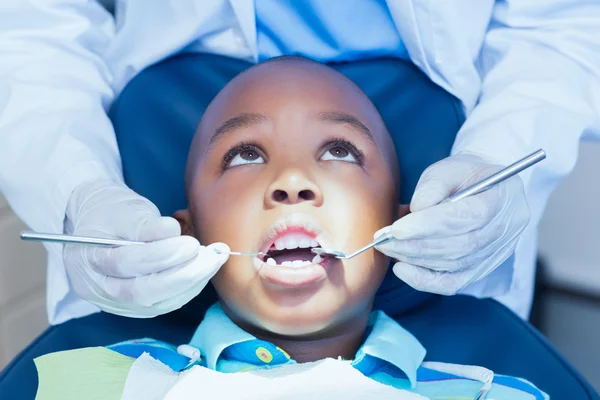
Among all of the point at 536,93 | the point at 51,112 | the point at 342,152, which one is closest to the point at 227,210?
the point at 342,152

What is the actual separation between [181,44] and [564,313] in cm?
133

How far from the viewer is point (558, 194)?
2074 millimetres

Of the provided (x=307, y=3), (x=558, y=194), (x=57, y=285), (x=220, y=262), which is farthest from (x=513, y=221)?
(x=558, y=194)

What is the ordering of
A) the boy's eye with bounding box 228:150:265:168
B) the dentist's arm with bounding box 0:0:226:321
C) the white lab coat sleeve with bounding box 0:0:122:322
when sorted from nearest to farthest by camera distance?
the dentist's arm with bounding box 0:0:226:321
the boy's eye with bounding box 228:150:265:168
the white lab coat sleeve with bounding box 0:0:122:322

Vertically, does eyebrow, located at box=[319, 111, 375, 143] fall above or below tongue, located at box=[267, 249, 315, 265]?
above

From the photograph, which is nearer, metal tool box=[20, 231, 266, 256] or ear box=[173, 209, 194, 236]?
metal tool box=[20, 231, 266, 256]

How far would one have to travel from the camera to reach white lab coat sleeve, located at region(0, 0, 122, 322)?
1332 mm

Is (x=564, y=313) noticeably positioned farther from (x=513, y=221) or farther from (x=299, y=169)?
(x=299, y=169)

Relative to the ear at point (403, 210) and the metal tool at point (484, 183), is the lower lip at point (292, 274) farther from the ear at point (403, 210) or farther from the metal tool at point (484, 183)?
the ear at point (403, 210)

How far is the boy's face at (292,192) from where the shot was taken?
3.34ft

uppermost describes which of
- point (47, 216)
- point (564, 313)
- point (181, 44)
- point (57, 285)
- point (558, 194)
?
point (181, 44)

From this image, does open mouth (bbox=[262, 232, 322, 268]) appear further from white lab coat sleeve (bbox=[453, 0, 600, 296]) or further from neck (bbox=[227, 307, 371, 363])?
white lab coat sleeve (bbox=[453, 0, 600, 296])

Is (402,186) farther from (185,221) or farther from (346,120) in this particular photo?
(185,221)

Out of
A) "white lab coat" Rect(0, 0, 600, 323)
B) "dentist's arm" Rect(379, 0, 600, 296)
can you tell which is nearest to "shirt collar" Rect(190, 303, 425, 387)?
"dentist's arm" Rect(379, 0, 600, 296)
